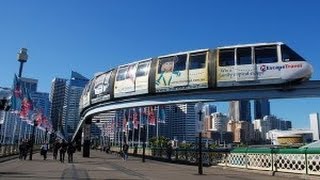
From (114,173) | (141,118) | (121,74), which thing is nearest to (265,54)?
(114,173)

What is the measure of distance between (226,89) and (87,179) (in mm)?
15020

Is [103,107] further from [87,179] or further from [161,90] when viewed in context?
[87,179]

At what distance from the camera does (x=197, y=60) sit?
32.3 metres

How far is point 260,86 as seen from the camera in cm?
2950

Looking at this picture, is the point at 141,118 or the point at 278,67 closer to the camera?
the point at 278,67

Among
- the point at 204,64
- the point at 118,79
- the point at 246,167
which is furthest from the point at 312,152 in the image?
the point at 118,79

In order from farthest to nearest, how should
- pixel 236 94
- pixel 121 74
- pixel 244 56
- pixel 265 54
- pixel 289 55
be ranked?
pixel 121 74
pixel 236 94
pixel 244 56
pixel 265 54
pixel 289 55

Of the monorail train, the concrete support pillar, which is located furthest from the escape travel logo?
the concrete support pillar

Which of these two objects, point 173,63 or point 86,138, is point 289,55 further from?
point 86,138

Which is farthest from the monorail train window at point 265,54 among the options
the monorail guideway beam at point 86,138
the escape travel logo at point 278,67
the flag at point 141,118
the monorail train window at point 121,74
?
the flag at point 141,118

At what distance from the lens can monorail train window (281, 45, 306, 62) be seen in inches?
1131

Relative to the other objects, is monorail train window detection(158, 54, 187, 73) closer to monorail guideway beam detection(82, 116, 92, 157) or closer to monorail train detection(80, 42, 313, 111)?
monorail train detection(80, 42, 313, 111)

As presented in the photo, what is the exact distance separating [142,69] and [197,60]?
5786 mm

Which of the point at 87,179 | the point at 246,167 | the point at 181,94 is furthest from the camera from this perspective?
the point at 181,94
